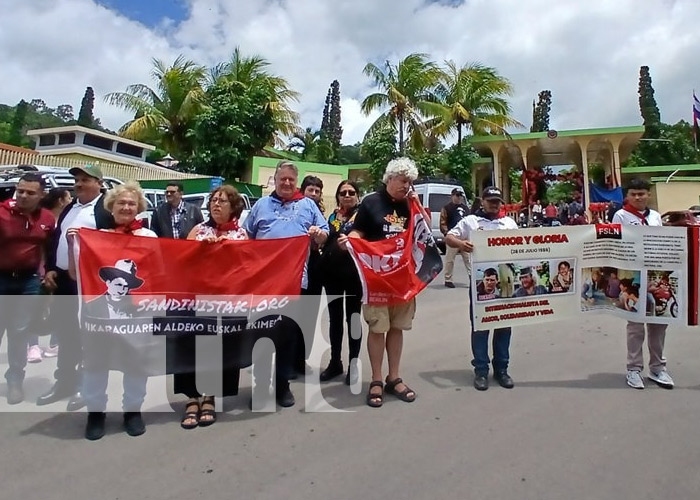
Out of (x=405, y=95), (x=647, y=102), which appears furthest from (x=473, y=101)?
(x=647, y=102)

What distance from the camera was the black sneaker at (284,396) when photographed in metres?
3.95

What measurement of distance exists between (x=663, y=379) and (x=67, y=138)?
126 ft

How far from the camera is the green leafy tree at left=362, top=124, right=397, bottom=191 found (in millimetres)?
22188

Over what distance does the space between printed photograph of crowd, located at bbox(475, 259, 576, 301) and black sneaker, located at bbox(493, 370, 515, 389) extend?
0.65 m

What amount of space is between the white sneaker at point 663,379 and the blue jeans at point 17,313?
5073 millimetres

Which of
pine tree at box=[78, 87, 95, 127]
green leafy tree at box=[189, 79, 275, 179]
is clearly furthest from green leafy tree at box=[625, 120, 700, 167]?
pine tree at box=[78, 87, 95, 127]

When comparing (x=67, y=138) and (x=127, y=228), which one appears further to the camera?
(x=67, y=138)

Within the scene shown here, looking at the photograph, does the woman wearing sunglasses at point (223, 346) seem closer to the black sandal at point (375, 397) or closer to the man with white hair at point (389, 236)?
the man with white hair at point (389, 236)

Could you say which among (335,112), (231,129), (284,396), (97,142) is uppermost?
(335,112)

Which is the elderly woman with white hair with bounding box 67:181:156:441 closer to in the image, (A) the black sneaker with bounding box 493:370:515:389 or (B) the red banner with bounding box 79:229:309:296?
Answer: (B) the red banner with bounding box 79:229:309:296

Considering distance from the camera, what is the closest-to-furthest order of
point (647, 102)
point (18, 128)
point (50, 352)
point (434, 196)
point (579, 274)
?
point (579, 274), point (50, 352), point (434, 196), point (647, 102), point (18, 128)

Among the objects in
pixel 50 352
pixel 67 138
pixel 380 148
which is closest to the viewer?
pixel 50 352

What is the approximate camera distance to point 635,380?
420cm

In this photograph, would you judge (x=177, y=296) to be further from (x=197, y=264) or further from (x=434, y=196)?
(x=434, y=196)
